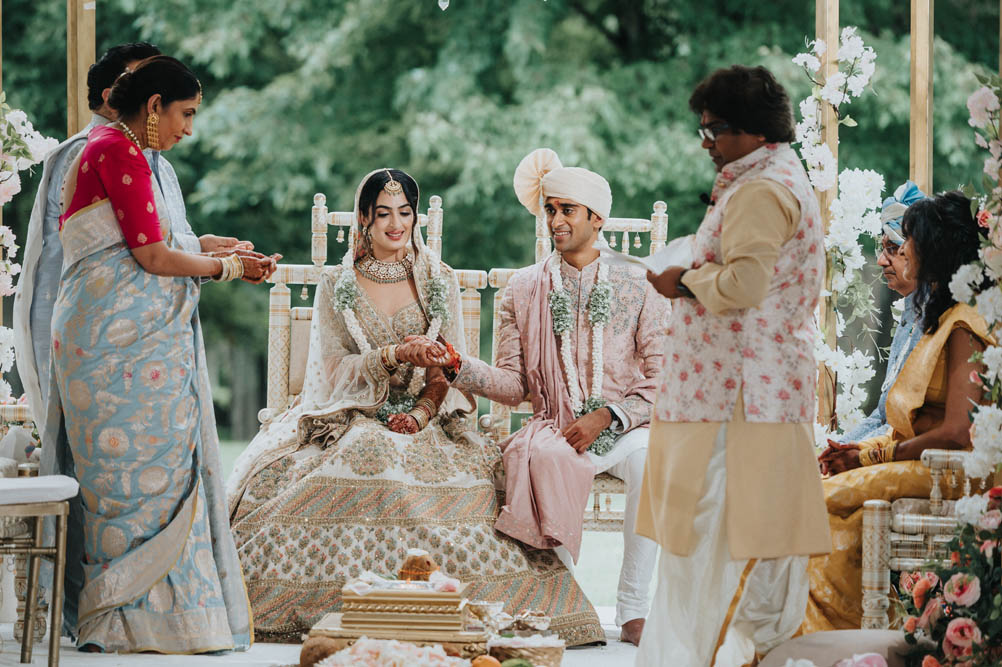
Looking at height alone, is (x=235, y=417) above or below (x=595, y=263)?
below

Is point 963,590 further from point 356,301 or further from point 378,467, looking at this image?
point 356,301

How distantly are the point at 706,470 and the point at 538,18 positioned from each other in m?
6.82

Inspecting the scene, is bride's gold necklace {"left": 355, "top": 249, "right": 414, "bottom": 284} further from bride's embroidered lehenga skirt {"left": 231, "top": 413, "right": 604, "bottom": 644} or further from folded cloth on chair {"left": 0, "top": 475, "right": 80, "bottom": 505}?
folded cloth on chair {"left": 0, "top": 475, "right": 80, "bottom": 505}

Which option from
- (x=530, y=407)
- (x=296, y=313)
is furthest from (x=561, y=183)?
(x=296, y=313)

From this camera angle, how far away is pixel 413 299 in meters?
5.20

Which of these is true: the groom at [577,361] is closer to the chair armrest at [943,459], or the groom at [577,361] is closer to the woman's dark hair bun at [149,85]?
the chair armrest at [943,459]

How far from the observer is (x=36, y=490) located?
145 inches

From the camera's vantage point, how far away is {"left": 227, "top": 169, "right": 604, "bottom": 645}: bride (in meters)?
4.50

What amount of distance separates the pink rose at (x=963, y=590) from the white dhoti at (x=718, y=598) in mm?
373

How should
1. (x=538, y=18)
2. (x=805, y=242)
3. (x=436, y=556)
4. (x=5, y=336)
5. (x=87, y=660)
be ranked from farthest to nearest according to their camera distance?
(x=538, y=18) < (x=5, y=336) < (x=436, y=556) < (x=87, y=660) < (x=805, y=242)

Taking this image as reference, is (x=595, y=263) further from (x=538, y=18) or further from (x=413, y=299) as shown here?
(x=538, y=18)

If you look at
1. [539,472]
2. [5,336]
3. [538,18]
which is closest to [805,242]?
[539,472]

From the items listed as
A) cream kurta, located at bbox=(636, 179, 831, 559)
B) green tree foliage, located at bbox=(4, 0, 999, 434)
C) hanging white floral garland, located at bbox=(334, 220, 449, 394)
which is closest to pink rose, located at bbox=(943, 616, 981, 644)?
cream kurta, located at bbox=(636, 179, 831, 559)

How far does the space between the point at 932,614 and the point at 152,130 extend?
2.82 metres
